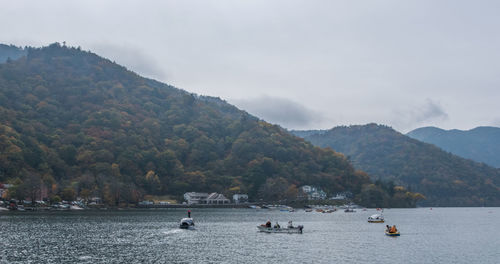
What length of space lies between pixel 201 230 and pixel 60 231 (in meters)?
23.3

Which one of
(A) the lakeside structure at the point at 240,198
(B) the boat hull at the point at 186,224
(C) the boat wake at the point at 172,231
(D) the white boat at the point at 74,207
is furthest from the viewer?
(A) the lakeside structure at the point at 240,198

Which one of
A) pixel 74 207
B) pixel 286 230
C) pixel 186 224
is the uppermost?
pixel 74 207

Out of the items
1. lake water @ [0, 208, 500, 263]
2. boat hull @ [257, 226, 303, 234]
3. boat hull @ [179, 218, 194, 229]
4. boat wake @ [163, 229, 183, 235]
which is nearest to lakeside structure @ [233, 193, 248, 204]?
boat hull @ [179, 218, 194, 229]

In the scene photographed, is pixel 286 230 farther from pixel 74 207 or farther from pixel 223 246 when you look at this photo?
pixel 74 207

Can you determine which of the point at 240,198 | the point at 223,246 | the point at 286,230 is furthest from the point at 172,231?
the point at 240,198

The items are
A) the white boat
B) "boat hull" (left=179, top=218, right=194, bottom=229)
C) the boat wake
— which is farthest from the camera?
the white boat

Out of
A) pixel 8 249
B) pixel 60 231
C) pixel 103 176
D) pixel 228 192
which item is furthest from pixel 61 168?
pixel 8 249

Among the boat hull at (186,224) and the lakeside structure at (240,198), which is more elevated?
the lakeside structure at (240,198)

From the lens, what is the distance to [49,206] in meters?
140

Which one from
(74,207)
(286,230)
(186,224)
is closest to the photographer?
(286,230)

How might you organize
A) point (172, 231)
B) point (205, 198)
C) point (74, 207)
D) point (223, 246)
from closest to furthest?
point (223, 246)
point (172, 231)
point (74, 207)
point (205, 198)

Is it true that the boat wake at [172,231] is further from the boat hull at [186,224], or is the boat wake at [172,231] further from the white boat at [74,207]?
the white boat at [74,207]

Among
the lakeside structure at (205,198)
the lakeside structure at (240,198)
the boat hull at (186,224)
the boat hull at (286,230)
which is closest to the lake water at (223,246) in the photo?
the boat hull at (286,230)

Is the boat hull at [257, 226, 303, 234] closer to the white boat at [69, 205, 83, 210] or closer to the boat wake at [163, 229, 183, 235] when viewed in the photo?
the boat wake at [163, 229, 183, 235]
